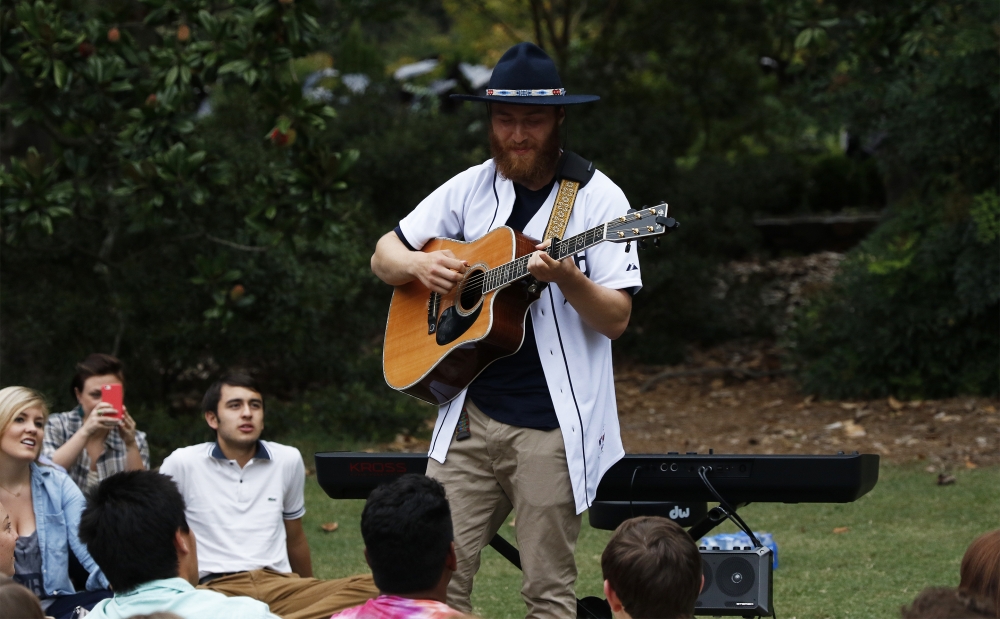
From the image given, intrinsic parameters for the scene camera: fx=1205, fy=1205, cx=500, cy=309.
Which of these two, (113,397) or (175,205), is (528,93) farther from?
(175,205)

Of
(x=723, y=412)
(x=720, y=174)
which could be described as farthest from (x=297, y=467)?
(x=720, y=174)

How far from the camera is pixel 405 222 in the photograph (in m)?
3.97

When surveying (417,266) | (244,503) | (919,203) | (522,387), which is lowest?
(244,503)

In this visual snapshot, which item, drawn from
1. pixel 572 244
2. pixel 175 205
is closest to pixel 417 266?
pixel 572 244

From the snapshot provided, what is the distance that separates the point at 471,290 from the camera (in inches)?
148

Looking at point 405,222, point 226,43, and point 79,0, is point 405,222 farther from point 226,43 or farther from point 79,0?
point 79,0

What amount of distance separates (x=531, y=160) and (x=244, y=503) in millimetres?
2073

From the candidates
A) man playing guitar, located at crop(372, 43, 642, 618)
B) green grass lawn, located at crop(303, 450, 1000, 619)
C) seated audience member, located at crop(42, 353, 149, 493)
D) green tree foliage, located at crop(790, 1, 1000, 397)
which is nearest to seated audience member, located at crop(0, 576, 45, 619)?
man playing guitar, located at crop(372, 43, 642, 618)

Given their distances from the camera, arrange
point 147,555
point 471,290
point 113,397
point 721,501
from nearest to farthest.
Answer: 1. point 147,555
2. point 471,290
3. point 721,501
4. point 113,397

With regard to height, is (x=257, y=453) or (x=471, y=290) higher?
(x=471, y=290)

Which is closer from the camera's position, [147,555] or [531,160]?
[147,555]

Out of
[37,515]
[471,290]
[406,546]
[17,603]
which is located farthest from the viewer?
[37,515]

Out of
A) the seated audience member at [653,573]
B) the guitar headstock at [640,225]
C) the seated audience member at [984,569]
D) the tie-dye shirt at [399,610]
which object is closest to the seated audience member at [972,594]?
the seated audience member at [984,569]

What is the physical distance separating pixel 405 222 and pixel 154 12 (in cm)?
428
